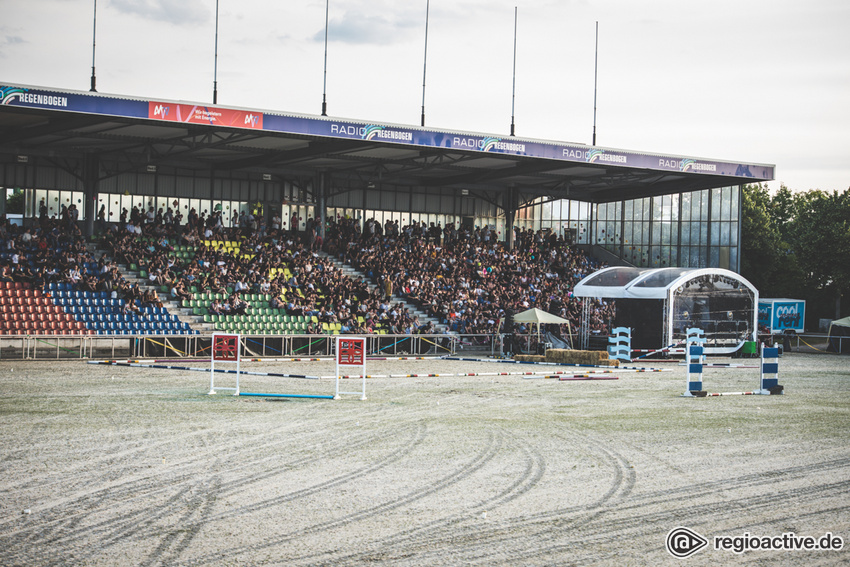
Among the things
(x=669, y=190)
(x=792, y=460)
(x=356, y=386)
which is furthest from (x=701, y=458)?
(x=669, y=190)

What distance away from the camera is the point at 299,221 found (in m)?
45.2

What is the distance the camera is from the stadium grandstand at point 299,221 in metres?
31.4

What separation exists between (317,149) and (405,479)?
2833cm

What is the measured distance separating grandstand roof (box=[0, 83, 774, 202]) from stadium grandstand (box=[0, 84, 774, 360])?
9cm

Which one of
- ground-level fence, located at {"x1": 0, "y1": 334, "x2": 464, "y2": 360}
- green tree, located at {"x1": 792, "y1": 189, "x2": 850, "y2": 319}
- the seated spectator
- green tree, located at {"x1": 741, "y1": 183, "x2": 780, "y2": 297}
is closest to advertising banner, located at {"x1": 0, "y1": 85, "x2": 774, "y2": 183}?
the seated spectator

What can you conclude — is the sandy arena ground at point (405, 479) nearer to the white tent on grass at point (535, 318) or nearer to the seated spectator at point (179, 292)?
the seated spectator at point (179, 292)

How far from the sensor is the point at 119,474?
34.5 feet

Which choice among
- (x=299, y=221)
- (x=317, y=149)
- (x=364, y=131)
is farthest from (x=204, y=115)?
(x=299, y=221)

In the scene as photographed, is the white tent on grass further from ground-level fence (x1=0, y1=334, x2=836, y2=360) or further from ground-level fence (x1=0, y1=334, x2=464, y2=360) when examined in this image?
ground-level fence (x1=0, y1=334, x2=464, y2=360)

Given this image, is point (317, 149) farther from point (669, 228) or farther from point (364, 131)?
point (669, 228)

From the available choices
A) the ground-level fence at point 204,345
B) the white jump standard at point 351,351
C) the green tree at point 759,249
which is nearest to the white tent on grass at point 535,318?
the ground-level fence at point 204,345

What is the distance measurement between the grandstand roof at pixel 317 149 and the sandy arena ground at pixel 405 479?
572 inches

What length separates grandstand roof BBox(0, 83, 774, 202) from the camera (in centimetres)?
3059

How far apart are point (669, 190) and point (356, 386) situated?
3297 cm
